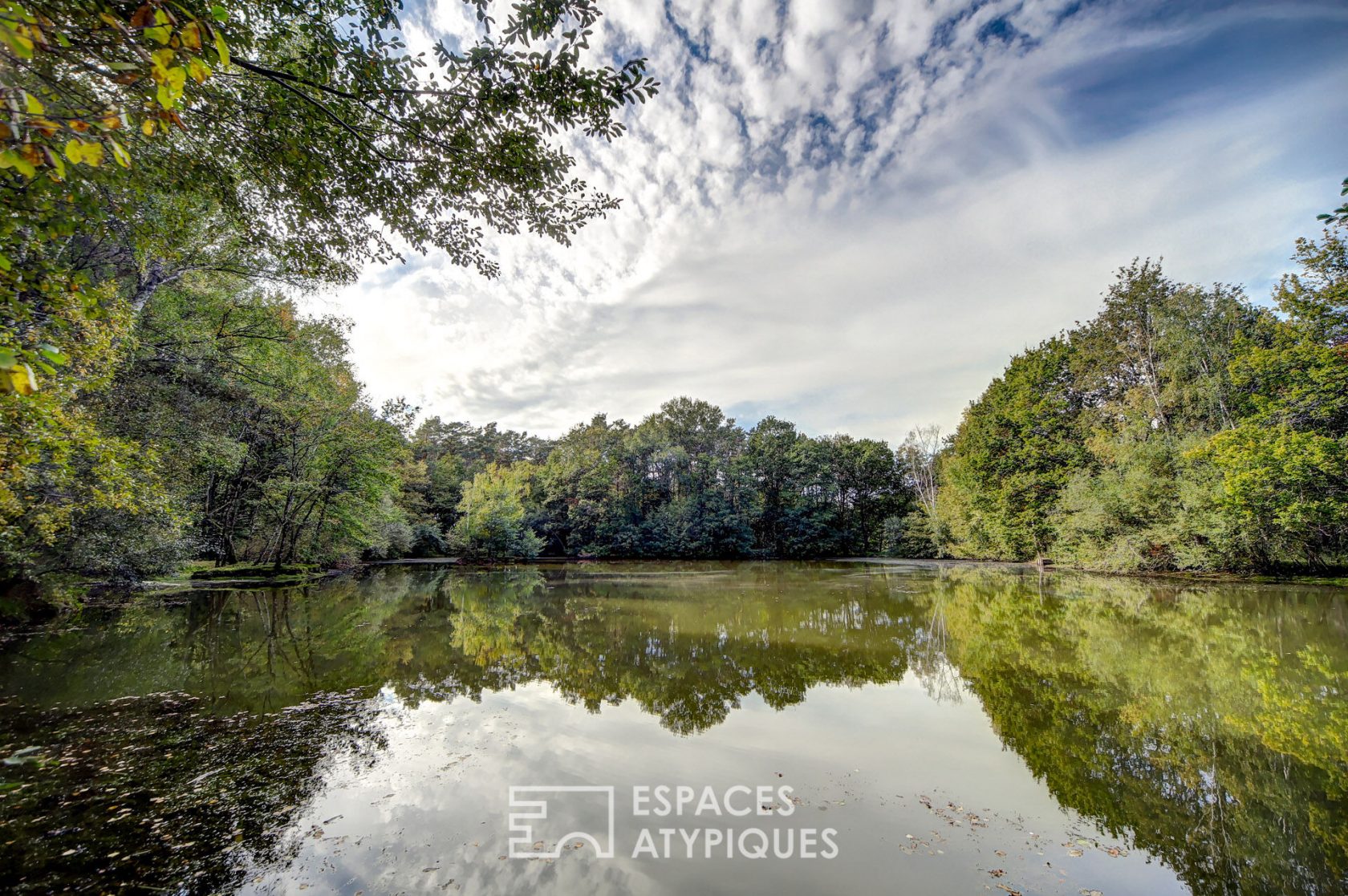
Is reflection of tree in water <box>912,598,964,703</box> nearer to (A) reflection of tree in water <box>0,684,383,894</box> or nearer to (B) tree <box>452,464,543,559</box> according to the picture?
(A) reflection of tree in water <box>0,684,383,894</box>

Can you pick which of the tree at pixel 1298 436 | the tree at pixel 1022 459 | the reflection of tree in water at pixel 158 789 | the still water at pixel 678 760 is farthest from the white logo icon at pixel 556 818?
the tree at pixel 1022 459

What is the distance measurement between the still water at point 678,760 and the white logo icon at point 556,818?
0.09ft

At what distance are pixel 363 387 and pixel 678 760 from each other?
1070 inches

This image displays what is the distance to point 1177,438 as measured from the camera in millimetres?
21828


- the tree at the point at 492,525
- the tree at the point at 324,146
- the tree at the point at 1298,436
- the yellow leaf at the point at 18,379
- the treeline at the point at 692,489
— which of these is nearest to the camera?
the yellow leaf at the point at 18,379

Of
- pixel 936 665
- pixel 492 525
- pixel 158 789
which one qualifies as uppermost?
pixel 492 525

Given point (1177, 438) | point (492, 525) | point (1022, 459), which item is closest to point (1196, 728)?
point (1177, 438)

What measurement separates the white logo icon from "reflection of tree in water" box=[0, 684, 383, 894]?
1.64 m

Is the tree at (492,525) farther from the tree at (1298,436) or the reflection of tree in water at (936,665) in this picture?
the tree at (1298,436)

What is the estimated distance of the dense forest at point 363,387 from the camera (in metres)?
3.00

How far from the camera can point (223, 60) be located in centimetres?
168

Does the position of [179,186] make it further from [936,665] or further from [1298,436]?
[1298,436]

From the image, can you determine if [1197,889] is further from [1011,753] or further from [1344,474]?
[1344,474]

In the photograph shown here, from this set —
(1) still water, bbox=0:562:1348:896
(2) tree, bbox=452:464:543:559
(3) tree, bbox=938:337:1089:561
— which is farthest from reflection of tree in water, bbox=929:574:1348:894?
(2) tree, bbox=452:464:543:559
